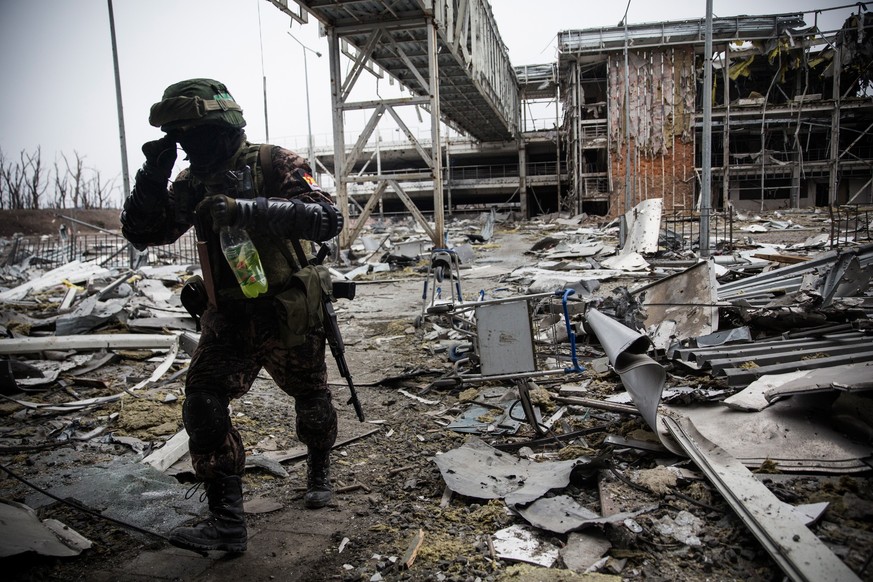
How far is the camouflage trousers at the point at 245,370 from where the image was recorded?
2.48 m

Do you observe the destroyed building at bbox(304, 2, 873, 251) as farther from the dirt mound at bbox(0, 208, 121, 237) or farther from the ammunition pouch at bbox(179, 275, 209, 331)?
the ammunition pouch at bbox(179, 275, 209, 331)

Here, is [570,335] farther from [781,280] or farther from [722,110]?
[722,110]

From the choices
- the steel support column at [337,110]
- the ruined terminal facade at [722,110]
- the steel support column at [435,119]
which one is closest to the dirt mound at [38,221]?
the steel support column at [337,110]

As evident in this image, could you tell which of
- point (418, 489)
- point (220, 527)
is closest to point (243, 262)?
point (220, 527)

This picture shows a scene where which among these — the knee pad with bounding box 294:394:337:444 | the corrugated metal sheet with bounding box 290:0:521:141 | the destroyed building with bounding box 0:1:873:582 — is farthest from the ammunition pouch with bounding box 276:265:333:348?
the corrugated metal sheet with bounding box 290:0:521:141

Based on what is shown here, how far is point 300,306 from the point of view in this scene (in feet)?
8.30

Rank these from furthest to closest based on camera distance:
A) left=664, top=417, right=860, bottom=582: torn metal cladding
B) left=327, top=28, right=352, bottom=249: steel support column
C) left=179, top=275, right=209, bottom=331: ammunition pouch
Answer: left=327, top=28, right=352, bottom=249: steel support column
left=179, top=275, right=209, bottom=331: ammunition pouch
left=664, top=417, right=860, bottom=582: torn metal cladding

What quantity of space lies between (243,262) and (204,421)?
2.35 ft

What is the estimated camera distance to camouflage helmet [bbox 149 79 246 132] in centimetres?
247

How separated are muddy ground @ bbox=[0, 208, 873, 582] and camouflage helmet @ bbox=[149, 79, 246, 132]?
74.7 inches

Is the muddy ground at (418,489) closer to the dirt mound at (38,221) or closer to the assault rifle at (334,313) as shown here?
the assault rifle at (334,313)

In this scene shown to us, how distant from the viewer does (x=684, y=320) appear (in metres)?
5.22

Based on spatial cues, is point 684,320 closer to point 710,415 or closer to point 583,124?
point 710,415

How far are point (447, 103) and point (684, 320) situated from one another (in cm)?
1719
